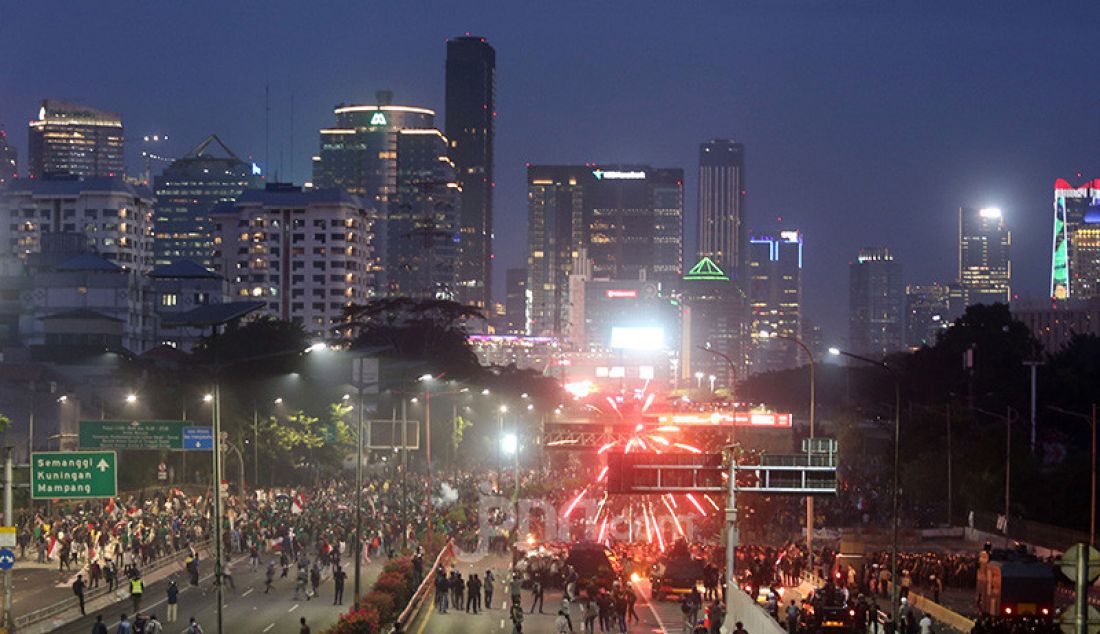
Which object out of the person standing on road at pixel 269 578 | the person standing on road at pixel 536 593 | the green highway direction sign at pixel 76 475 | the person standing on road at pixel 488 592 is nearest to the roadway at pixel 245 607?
the person standing on road at pixel 269 578

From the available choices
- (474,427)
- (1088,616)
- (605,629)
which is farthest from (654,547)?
(474,427)

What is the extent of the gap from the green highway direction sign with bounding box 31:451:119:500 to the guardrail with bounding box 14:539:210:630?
340 cm

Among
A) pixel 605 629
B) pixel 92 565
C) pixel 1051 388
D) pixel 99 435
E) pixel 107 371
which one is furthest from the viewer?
pixel 1051 388

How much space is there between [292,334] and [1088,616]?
4598 inches

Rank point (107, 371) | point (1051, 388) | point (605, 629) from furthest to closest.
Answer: point (1051, 388) → point (107, 371) → point (605, 629)

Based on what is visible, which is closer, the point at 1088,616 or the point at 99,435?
the point at 1088,616

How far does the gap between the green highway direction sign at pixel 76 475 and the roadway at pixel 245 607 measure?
3867 mm

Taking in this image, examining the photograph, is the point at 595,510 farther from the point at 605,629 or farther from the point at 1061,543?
the point at 605,629

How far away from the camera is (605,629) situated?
160ft

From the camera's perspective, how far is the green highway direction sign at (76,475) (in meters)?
48.4

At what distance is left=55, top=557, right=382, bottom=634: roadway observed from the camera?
1917 inches

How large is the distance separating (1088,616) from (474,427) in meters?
149

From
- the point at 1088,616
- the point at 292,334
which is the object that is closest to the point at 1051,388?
the point at 292,334

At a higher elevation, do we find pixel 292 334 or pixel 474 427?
pixel 292 334
